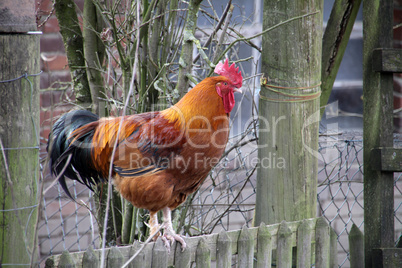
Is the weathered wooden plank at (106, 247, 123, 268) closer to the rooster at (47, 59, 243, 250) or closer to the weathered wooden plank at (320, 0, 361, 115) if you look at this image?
the rooster at (47, 59, 243, 250)

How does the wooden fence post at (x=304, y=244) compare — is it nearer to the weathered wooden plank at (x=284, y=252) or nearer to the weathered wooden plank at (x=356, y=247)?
the weathered wooden plank at (x=284, y=252)

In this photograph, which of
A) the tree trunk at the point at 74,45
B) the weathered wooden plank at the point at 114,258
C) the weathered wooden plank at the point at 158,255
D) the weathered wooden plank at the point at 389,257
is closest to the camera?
the weathered wooden plank at the point at 114,258

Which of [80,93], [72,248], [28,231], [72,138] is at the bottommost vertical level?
[72,248]

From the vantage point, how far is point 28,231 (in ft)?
5.99

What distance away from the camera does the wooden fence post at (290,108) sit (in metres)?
2.46

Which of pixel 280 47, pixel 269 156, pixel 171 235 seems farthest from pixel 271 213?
pixel 280 47

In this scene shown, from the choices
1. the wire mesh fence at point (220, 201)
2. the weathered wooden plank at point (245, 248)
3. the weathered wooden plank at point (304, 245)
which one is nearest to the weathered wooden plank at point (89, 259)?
the weathered wooden plank at point (245, 248)

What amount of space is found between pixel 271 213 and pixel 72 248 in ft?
8.76

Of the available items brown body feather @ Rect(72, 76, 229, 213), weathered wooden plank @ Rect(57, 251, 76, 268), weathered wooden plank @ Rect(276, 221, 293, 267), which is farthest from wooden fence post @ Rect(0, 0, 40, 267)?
weathered wooden plank @ Rect(276, 221, 293, 267)

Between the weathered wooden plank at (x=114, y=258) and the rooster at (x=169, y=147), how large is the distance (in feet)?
1.43

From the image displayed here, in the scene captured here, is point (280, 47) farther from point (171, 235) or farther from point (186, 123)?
point (171, 235)

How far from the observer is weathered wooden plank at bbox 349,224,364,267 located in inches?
105

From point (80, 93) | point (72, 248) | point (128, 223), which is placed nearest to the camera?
point (128, 223)

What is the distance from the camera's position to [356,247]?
2688 millimetres
